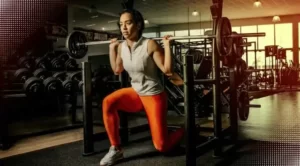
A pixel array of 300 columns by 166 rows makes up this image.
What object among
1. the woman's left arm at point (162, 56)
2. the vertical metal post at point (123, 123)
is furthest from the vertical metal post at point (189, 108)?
the vertical metal post at point (123, 123)

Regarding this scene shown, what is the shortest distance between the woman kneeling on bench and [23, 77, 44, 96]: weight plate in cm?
202

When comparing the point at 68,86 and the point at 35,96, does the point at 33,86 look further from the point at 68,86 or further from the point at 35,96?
the point at 68,86

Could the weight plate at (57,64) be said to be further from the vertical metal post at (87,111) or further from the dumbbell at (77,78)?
the vertical metal post at (87,111)

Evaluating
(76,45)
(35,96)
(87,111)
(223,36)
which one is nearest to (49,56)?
(35,96)

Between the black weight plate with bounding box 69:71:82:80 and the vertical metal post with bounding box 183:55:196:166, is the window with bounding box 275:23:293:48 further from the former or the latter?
the vertical metal post with bounding box 183:55:196:166

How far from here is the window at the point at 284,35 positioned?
487 inches

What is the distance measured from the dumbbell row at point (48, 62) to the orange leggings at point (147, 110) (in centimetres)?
327

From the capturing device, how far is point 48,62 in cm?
488

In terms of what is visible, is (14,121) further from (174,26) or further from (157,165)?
(174,26)

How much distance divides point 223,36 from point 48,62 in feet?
11.8

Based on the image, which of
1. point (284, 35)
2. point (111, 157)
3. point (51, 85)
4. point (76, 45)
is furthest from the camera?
point (284, 35)

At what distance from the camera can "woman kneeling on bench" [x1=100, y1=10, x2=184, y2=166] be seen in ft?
5.87

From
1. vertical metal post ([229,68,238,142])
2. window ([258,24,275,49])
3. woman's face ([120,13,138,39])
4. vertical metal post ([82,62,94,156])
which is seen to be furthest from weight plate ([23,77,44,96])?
window ([258,24,275,49])

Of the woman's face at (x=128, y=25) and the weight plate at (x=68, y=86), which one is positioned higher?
the woman's face at (x=128, y=25)
